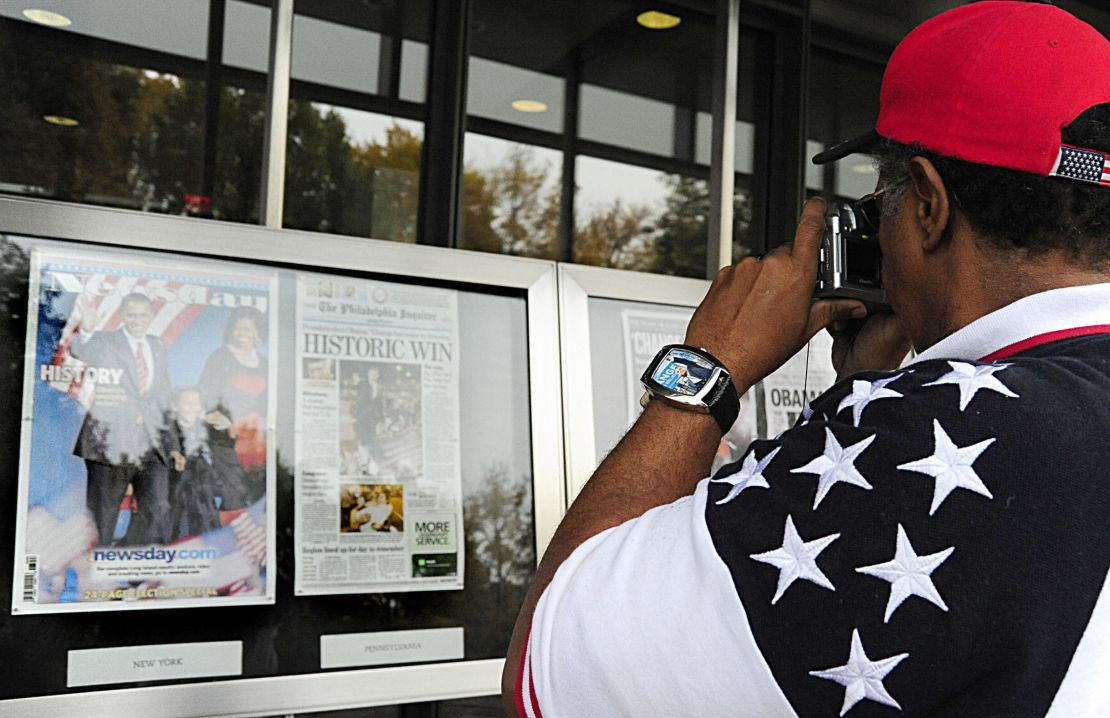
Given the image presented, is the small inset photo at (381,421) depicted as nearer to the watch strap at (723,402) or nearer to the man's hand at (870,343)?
the man's hand at (870,343)

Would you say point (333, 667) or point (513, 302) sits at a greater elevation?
point (513, 302)

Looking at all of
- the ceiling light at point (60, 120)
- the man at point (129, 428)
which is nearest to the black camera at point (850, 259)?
the man at point (129, 428)

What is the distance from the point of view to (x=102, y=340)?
2225 millimetres

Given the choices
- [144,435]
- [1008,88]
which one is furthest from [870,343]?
[144,435]

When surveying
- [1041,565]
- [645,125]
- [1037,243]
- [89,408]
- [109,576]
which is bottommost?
[109,576]

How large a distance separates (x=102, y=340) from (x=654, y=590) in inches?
59.2

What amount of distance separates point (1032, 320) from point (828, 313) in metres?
0.40

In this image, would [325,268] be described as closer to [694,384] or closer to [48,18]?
[48,18]

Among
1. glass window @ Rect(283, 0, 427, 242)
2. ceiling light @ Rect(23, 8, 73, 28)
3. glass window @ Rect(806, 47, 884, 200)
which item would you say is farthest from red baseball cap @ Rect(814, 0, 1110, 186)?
glass window @ Rect(806, 47, 884, 200)

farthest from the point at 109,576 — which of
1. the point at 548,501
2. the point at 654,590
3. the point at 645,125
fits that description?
the point at 645,125

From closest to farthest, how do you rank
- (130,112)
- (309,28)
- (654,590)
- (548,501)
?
(654,590) → (548,501) → (130,112) → (309,28)

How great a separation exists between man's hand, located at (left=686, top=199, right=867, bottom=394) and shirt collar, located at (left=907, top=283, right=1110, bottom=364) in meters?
0.24

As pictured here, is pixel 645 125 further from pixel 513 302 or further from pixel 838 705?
pixel 838 705

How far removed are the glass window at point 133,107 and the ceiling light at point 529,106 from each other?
88cm
